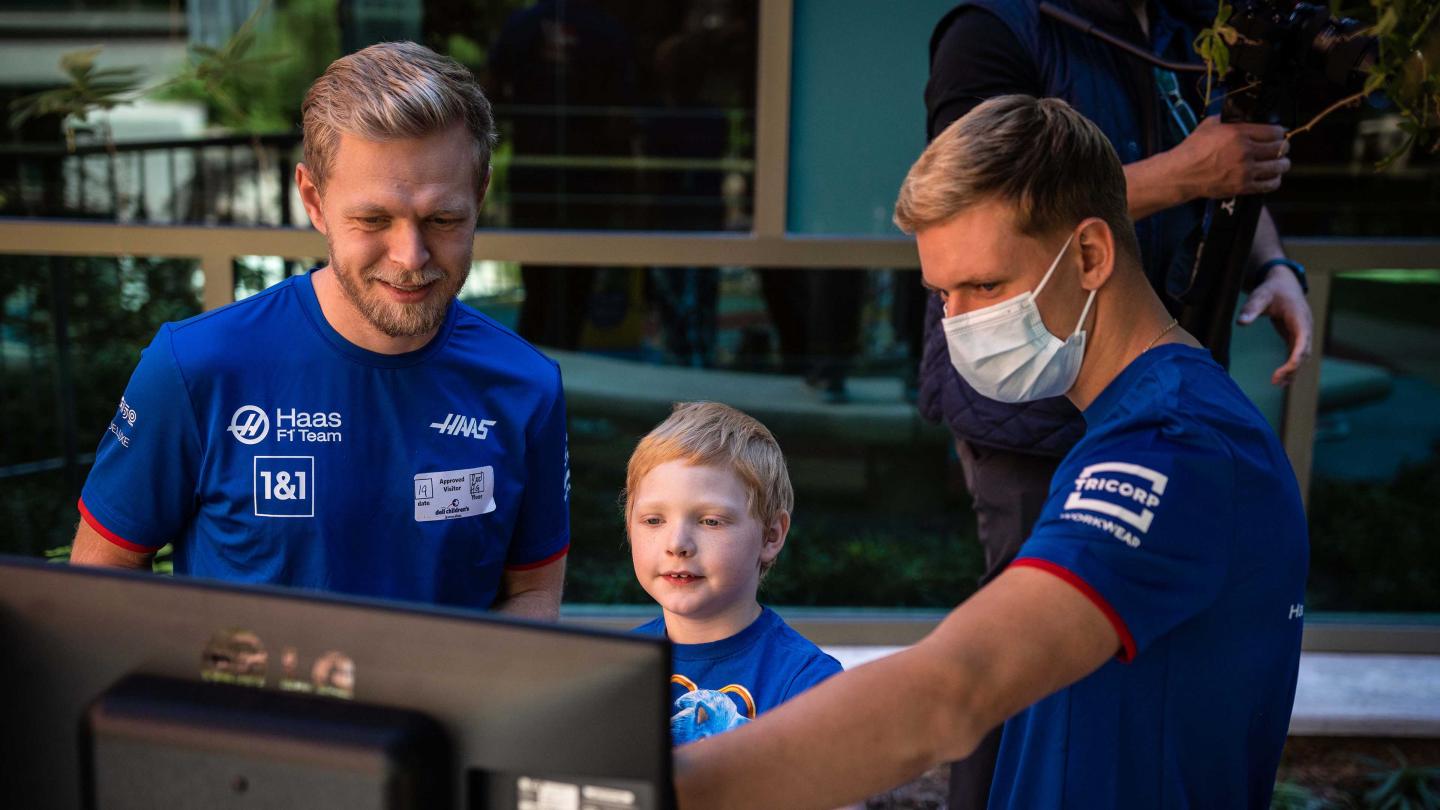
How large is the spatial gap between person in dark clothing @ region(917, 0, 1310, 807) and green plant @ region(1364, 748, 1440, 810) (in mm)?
1556

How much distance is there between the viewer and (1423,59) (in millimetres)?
1529

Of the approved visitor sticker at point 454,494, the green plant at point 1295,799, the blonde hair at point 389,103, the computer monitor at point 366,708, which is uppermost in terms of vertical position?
the blonde hair at point 389,103

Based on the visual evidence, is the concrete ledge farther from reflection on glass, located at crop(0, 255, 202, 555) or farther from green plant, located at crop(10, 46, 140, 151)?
green plant, located at crop(10, 46, 140, 151)

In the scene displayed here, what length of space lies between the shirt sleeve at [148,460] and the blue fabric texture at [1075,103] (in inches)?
56.7

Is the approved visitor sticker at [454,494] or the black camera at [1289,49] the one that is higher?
the black camera at [1289,49]

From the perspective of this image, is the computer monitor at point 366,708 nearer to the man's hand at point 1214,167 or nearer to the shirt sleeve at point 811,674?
the shirt sleeve at point 811,674

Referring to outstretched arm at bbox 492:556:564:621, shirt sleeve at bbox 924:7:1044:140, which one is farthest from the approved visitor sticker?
shirt sleeve at bbox 924:7:1044:140

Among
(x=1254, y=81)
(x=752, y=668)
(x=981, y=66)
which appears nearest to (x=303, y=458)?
(x=752, y=668)

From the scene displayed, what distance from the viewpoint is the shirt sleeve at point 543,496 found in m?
2.08

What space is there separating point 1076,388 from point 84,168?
3.77 meters

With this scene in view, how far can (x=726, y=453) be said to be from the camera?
2199mm

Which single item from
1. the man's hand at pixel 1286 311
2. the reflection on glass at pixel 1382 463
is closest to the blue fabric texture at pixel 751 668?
the man's hand at pixel 1286 311

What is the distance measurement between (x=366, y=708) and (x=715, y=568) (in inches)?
42.5

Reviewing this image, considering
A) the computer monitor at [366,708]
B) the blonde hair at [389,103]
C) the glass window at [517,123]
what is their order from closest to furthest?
the computer monitor at [366,708], the blonde hair at [389,103], the glass window at [517,123]
